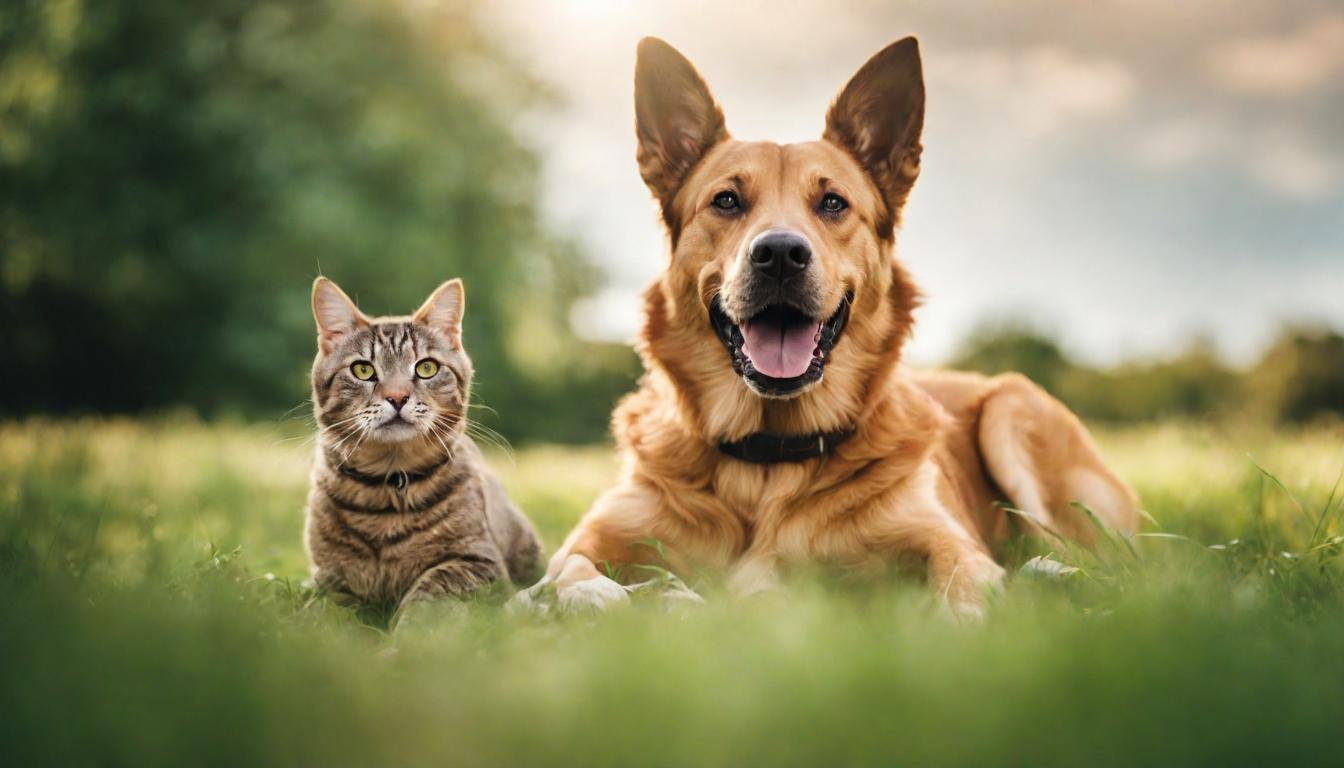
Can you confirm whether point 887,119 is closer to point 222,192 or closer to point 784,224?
point 784,224

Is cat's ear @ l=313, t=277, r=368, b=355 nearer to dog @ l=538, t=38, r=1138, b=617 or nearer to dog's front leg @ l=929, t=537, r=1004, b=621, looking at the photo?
dog @ l=538, t=38, r=1138, b=617

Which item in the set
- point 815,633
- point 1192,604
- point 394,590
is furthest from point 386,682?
point 1192,604

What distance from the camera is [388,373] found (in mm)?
3352

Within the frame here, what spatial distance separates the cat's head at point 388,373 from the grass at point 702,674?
61cm

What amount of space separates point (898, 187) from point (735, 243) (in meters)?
0.78

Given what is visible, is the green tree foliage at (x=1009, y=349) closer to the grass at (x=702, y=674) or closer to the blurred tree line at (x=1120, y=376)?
the blurred tree line at (x=1120, y=376)

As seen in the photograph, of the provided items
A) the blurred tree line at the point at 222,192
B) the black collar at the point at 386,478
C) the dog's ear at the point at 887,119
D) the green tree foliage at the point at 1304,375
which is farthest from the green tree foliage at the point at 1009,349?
the black collar at the point at 386,478

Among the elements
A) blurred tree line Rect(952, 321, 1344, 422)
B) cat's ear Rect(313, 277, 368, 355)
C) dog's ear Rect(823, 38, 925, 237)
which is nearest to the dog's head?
dog's ear Rect(823, 38, 925, 237)

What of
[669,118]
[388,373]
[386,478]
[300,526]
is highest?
[669,118]

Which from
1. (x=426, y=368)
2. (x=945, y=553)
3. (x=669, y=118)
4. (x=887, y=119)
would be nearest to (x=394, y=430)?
(x=426, y=368)

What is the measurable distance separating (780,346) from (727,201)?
25.4 inches

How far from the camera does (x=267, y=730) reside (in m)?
1.66

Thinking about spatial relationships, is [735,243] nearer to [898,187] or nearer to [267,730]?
[898,187]

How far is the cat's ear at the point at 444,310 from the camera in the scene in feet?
12.0
